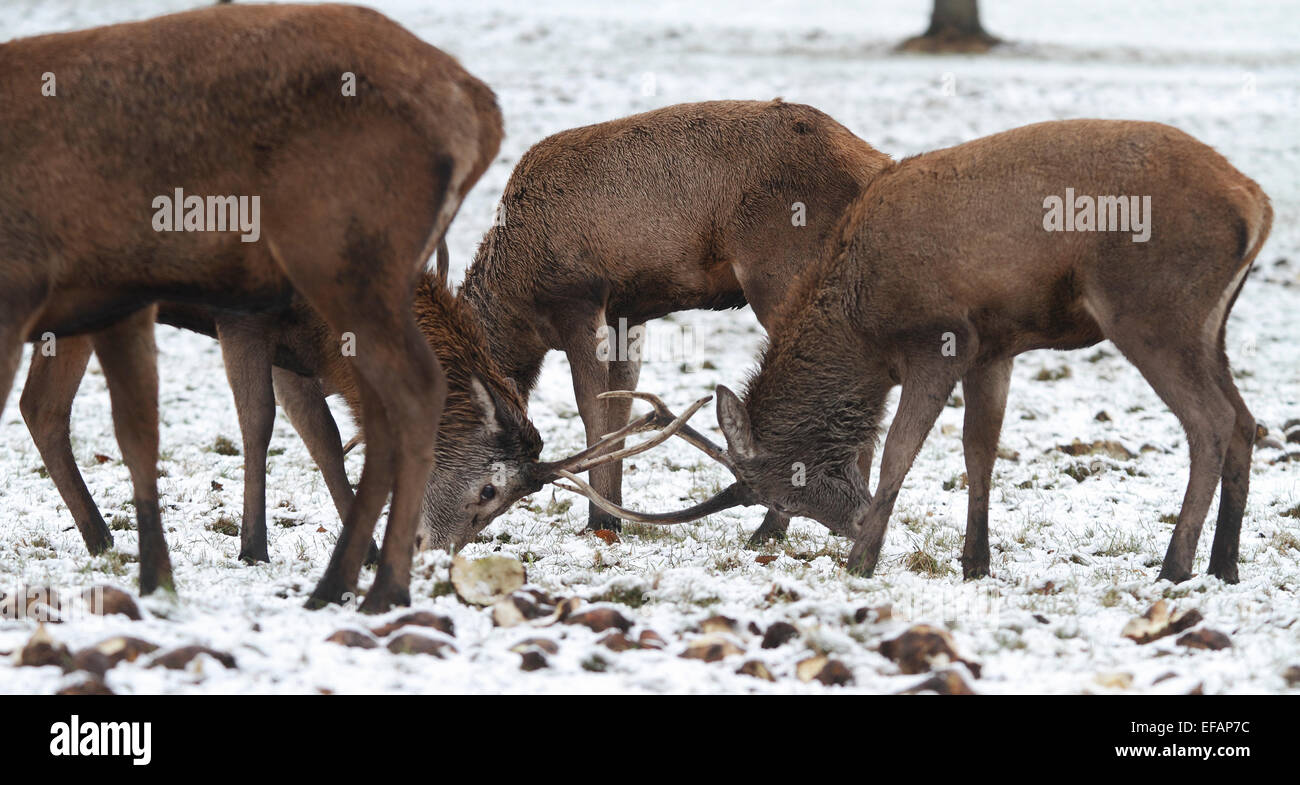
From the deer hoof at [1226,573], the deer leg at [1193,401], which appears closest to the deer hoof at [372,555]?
the deer leg at [1193,401]

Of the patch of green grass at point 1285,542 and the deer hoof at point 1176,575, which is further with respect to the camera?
the patch of green grass at point 1285,542

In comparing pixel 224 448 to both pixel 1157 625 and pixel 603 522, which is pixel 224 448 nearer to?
pixel 603 522

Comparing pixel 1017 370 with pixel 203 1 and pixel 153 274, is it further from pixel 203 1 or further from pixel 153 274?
pixel 203 1

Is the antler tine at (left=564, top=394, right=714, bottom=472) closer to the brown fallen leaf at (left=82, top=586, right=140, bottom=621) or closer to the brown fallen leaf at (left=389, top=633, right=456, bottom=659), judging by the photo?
the brown fallen leaf at (left=389, top=633, right=456, bottom=659)

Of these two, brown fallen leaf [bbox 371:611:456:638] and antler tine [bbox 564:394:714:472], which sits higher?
antler tine [bbox 564:394:714:472]

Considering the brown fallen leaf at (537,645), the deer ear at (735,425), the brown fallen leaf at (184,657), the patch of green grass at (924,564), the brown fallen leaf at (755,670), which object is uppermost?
the deer ear at (735,425)

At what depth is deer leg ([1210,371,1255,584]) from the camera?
634cm

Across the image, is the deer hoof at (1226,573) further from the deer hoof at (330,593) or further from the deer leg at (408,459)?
the deer hoof at (330,593)

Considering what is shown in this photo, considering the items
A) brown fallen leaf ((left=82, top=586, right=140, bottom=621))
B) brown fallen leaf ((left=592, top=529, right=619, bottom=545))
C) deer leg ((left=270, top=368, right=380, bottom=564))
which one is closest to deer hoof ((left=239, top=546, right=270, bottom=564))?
deer leg ((left=270, top=368, right=380, bottom=564))

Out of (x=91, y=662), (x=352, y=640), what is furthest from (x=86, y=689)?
(x=352, y=640)

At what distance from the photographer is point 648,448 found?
6605mm

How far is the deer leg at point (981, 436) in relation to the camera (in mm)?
6781

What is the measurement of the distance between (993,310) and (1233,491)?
59.3 inches

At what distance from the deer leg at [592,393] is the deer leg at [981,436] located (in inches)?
81.2
